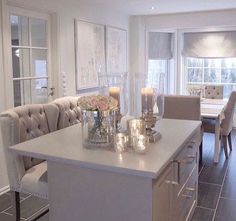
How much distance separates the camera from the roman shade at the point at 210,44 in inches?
242

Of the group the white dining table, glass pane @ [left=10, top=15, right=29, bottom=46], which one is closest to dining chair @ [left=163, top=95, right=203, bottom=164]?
the white dining table

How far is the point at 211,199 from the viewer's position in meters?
3.20

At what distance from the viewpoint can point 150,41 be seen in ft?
21.2

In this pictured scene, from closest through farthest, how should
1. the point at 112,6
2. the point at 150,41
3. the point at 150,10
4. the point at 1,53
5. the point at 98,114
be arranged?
the point at 98,114 < the point at 1,53 < the point at 112,6 < the point at 150,10 < the point at 150,41

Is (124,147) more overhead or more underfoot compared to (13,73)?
more underfoot

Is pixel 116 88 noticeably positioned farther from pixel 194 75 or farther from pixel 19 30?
pixel 194 75

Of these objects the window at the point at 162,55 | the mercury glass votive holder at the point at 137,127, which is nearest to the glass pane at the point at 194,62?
the window at the point at 162,55

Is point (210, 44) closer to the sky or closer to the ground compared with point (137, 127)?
closer to the sky

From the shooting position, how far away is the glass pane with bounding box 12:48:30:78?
11.5 feet

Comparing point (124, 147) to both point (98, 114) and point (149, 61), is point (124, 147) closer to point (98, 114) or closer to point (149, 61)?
point (98, 114)

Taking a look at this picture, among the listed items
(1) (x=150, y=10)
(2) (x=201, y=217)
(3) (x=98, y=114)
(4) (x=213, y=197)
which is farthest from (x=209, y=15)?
(3) (x=98, y=114)

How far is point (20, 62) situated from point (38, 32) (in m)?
0.50

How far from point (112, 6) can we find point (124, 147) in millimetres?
3708

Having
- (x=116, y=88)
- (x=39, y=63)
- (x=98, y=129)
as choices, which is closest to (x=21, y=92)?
(x=39, y=63)
